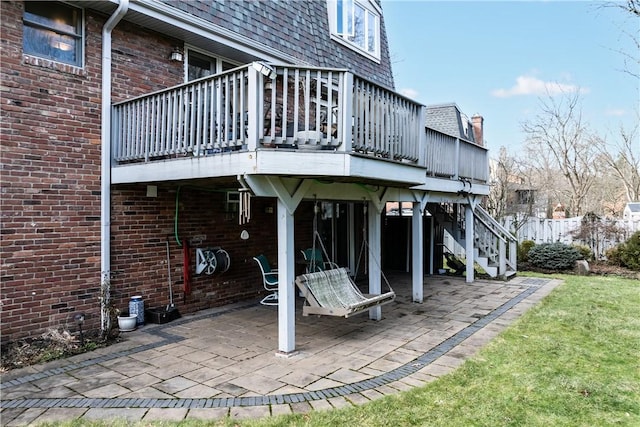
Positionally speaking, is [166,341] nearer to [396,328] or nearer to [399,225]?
[396,328]

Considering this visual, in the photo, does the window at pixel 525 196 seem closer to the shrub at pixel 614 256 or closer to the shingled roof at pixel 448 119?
the shrub at pixel 614 256

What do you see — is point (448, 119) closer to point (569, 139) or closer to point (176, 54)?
point (176, 54)

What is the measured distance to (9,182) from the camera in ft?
16.0

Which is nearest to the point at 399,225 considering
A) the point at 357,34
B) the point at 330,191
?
the point at 357,34

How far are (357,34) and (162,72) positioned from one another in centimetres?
571

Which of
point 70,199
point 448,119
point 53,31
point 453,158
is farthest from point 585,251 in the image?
point 53,31


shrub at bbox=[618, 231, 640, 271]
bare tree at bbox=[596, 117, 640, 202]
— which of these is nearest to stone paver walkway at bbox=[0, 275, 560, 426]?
shrub at bbox=[618, 231, 640, 271]

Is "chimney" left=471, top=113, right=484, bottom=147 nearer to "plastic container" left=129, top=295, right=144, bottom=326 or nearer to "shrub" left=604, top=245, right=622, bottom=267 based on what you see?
"shrub" left=604, top=245, right=622, bottom=267

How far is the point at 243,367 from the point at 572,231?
41.2 feet

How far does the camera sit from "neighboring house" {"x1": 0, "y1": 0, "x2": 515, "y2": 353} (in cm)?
462

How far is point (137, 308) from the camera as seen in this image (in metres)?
6.07

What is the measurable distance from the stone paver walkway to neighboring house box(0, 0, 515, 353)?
1.85 feet

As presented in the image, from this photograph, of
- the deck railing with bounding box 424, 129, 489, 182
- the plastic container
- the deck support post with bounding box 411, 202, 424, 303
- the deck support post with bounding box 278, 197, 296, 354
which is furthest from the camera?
the deck railing with bounding box 424, 129, 489, 182

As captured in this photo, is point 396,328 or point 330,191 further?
point 396,328
